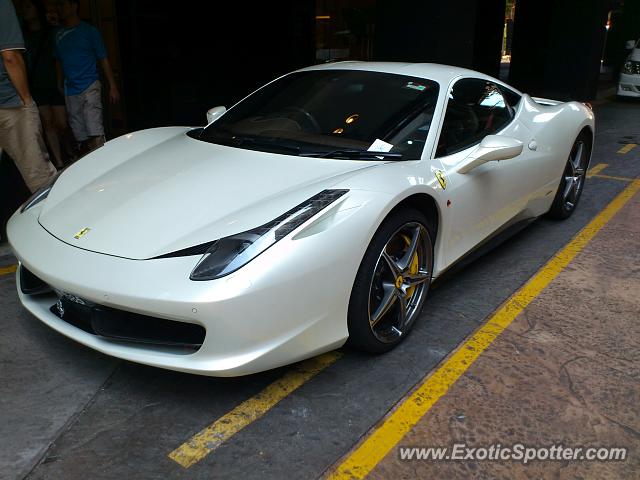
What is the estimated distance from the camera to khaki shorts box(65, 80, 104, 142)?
586 centimetres

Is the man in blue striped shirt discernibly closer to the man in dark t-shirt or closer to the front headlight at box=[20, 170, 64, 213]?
the man in dark t-shirt

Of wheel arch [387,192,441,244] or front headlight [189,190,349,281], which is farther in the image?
wheel arch [387,192,441,244]

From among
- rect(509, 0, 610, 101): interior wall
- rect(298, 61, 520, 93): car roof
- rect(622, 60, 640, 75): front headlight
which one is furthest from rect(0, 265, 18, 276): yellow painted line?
rect(622, 60, 640, 75): front headlight

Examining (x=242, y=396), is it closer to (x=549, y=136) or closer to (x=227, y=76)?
(x=549, y=136)

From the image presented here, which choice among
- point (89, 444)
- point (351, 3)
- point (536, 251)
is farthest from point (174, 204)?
point (351, 3)

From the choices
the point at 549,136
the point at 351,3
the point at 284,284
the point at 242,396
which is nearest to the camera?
the point at 284,284

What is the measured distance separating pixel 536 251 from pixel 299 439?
2.76 m

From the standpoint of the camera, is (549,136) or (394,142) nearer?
(394,142)

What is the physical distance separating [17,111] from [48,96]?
213 cm

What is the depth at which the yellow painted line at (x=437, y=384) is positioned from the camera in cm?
233

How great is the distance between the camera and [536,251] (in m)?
4.52

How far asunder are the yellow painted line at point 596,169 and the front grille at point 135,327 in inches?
224

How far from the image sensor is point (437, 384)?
2.81 meters

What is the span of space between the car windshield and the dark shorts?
10.7 ft
